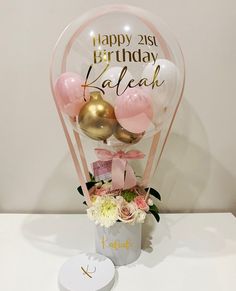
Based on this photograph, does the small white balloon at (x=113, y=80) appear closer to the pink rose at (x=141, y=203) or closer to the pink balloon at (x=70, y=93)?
the pink balloon at (x=70, y=93)

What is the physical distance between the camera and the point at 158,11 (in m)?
0.93

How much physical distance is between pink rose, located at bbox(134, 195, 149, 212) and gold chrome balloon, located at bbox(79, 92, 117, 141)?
19 centimetres

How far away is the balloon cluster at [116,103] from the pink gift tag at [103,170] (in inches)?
4.0

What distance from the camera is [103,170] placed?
2.54ft

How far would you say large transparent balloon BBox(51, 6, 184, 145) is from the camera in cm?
64

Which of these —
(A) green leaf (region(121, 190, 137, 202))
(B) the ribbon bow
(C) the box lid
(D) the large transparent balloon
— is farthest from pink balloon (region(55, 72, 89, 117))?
(C) the box lid

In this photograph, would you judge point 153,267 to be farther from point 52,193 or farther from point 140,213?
point 52,193

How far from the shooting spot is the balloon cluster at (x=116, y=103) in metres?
0.64

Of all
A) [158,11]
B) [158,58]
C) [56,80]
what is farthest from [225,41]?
[56,80]

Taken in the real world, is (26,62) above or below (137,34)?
below

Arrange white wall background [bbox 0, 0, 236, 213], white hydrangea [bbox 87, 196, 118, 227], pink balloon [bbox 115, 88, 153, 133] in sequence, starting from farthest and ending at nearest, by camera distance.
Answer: white wall background [bbox 0, 0, 236, 213]
white hydrangea [bbox 87, 196, 118, 227]
pink balloon [bbox 115, 88, 153, 133]

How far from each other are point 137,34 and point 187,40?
1.10ft

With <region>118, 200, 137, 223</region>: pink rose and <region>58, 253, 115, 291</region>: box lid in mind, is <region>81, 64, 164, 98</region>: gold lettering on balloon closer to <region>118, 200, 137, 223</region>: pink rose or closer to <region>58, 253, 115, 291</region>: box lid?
<region>118, 200, 137, 223</region>: pink rose

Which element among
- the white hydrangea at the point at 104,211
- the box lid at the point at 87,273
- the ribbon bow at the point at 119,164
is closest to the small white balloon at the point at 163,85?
the ribbon bow at the point at 119,164
